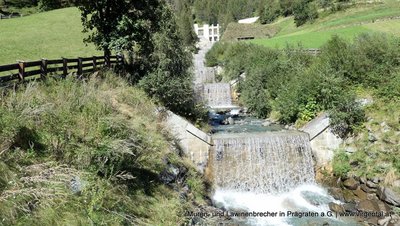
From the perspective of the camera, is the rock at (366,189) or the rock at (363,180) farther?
the rock at (363,180)

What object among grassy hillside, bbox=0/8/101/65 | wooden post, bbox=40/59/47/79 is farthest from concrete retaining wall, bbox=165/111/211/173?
grassy hillside, bbox=0/8/101/65

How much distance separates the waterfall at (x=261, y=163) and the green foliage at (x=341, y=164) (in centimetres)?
111

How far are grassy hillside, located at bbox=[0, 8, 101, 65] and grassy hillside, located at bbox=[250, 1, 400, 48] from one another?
2157cm

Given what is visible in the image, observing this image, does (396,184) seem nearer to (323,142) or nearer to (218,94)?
(323,142)

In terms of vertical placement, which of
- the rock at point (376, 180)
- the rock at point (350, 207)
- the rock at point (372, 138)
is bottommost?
the rock at point (350, 207)

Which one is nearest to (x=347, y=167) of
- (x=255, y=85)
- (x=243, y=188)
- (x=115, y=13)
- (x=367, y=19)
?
(x=243, y=188)

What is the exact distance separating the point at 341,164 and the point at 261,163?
150 inches

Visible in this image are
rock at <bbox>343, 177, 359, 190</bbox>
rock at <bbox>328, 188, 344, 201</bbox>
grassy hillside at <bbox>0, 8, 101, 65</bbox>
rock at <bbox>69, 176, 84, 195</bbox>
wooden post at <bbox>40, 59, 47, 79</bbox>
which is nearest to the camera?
rock at <bbox>69, 176, 84, 195</bbox>

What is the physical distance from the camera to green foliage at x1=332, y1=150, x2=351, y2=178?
654 inches

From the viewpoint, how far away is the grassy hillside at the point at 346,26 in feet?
133

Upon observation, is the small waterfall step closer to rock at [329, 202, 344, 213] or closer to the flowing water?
the flowing water

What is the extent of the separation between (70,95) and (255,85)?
18441 mm

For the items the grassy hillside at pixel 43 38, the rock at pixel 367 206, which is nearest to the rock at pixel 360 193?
the rock at pixel 367 206

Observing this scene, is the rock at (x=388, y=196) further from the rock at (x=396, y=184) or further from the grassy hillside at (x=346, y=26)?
the grassy hillside at (x=346, y=26)
